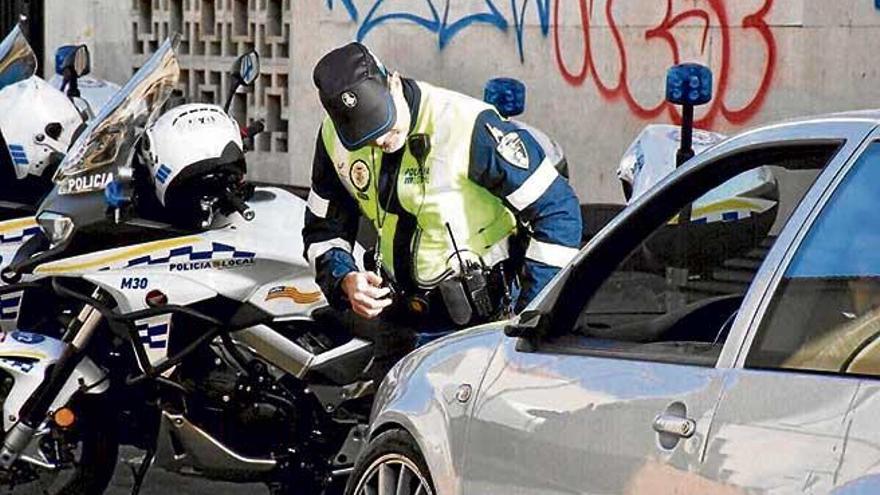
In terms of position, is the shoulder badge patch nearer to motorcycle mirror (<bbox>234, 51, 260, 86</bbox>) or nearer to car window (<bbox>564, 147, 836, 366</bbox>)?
car window (<bbox>564, 147, 836, 366</bbox>)

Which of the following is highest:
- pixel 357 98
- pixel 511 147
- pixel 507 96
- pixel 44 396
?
pixel 357 98

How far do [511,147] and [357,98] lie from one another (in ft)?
1.47

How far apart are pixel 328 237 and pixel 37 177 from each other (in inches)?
96.1

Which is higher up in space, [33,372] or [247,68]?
[247,68]

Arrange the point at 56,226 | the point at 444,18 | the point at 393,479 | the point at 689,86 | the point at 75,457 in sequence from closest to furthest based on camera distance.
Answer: the point at 393,479, the point at 75,457, the point at 56,226, the point at 689,86, the point at 444,18

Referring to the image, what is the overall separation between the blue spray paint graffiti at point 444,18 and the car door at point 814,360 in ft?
27.7

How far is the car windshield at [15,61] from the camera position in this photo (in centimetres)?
920

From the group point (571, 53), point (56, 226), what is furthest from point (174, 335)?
point (571, 53)

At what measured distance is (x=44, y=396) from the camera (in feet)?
23.2

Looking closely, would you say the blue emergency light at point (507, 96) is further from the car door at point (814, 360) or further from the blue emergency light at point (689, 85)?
the car door at point (814, 360)

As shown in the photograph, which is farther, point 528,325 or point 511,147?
point 511,147

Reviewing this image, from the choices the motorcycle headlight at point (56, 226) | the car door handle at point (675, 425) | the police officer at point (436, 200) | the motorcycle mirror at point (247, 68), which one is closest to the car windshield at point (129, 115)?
the motorcycle headlight at point (56, 226)

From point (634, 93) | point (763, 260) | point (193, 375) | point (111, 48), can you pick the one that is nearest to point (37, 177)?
point (193, 375)

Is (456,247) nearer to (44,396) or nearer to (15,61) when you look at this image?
(44,396)
